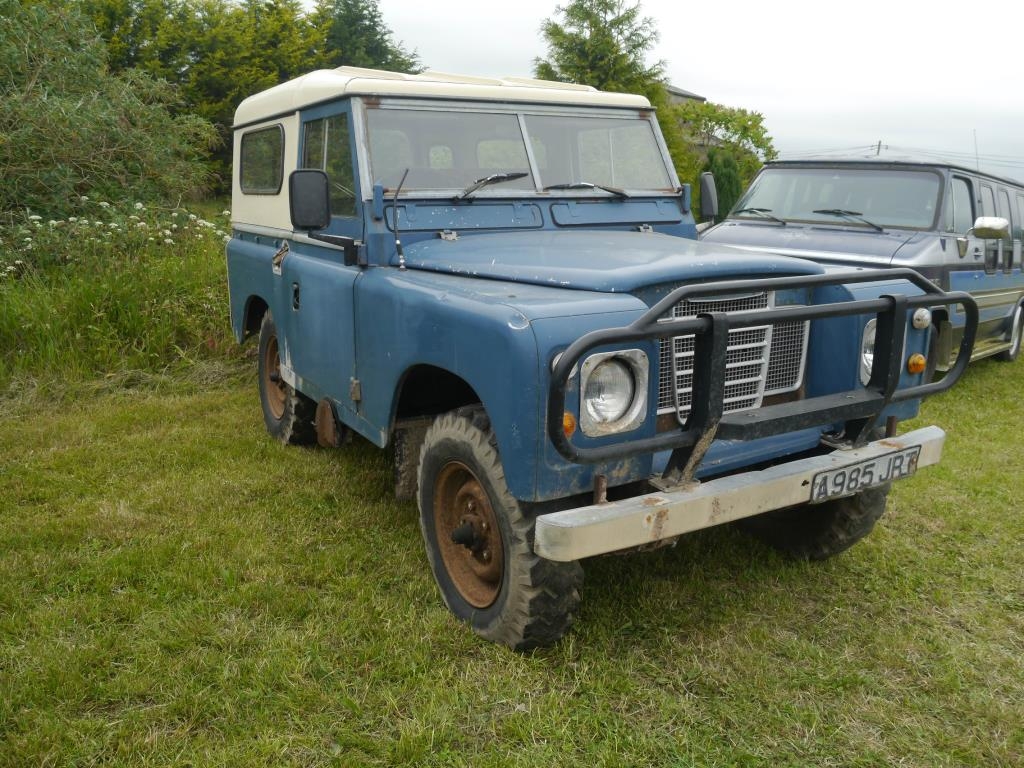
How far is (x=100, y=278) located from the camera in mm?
7176

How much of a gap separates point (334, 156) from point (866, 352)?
8.30ft

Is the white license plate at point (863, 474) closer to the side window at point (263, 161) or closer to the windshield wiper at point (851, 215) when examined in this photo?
the side window at point (263, 161)

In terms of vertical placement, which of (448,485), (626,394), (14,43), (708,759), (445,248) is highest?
(14,43)

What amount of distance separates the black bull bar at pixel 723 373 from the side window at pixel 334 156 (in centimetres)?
187

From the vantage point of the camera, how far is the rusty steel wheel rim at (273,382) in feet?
17.8

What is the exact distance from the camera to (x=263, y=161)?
521 cm

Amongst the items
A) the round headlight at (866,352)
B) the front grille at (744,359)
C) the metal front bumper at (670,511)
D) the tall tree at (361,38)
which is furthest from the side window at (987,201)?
the tall tree at (361,38)

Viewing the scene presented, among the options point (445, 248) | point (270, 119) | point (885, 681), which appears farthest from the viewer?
point (270, 119)

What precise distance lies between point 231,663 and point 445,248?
1809 mm

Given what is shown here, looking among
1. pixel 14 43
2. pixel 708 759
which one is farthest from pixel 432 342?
pixel 14 43

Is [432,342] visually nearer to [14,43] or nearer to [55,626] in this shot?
[55,626]

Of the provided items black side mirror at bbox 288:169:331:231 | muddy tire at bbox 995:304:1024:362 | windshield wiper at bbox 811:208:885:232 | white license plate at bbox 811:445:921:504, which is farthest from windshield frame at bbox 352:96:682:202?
muddy tire at bbox 995:304:1024:362

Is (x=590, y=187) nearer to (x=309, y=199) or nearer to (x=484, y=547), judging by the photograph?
(x=309, y=199)

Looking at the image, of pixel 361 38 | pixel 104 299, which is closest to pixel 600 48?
pixel 361 38
